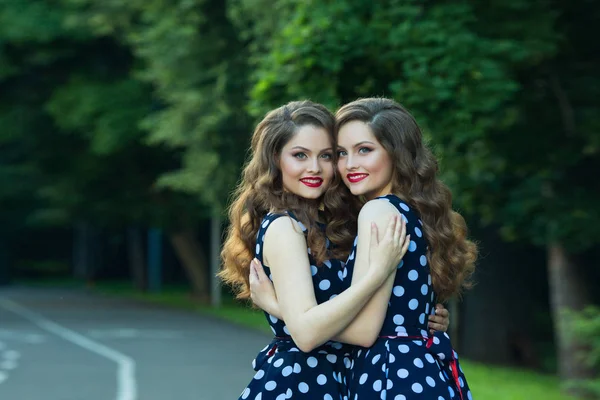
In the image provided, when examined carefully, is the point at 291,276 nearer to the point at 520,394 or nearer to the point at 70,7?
the point at 520,394

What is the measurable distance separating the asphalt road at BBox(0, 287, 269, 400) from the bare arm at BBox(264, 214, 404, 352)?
29.9 feet

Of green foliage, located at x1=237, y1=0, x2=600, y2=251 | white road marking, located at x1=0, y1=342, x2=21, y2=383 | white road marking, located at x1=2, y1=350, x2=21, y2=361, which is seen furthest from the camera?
white road marking, located at x1=2, y1=350, x2=21, y2=361

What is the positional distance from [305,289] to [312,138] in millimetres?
434

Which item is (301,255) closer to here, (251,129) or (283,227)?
(283,227)

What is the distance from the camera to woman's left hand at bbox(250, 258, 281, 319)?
376 centimetres

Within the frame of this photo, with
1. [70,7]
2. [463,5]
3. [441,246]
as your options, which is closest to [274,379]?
[441,246]

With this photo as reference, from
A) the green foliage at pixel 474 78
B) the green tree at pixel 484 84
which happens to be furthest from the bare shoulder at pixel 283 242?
the green tree at pixel 484 84

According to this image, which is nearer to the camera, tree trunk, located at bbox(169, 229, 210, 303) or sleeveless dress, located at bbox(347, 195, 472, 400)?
sleeveless dress, located at bbox(347, 195, 472, 400)

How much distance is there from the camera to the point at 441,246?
3752 millimetres

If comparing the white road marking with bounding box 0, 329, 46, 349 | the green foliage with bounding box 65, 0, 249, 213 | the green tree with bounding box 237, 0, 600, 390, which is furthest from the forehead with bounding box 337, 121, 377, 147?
the white road marking with bounding box 0, 329, 46, 349

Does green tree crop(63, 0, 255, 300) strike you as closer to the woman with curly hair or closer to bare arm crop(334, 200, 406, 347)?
the woman with curly hair

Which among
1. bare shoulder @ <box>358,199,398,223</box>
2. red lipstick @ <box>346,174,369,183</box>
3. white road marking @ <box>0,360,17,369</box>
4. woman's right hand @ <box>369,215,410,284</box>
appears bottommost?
white road marking @ <box>0,360,17,369</box>

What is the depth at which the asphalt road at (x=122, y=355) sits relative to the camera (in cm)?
1340

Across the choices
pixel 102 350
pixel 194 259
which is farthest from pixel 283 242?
pixel 194 259
